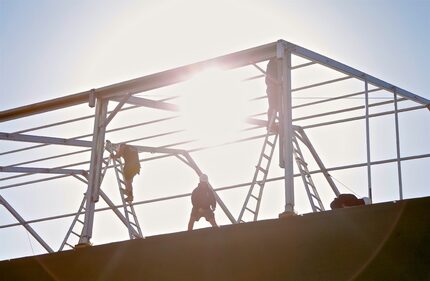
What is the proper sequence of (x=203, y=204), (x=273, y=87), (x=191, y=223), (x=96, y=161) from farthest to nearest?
(x=203, y=204) → (x=191, y=223) → (x=96, y=161) → (x=273, y=87)

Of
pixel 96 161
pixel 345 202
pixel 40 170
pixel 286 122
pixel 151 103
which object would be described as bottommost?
pixel 345 202

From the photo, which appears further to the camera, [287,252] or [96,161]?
[96,161]

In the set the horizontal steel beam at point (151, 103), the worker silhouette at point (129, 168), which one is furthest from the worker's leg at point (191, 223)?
the horizontal steel beam at point (151, 103)

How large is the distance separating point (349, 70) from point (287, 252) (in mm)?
3912

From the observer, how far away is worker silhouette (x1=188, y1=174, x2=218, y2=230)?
14625mm

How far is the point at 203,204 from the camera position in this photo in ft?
48.2

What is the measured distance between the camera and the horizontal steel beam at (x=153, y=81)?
1155 centimetres

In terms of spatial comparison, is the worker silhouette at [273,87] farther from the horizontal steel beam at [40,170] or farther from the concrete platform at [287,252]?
the horizontal steel beam at [40,170]

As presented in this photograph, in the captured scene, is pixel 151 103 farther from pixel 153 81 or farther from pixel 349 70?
pixel 349 70

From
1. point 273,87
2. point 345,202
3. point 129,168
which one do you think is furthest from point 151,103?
point 345,202

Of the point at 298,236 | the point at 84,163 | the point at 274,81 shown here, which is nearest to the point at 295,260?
the point at 298,236

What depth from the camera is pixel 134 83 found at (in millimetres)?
12711

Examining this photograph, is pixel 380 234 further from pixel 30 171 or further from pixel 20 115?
pixel 30 171

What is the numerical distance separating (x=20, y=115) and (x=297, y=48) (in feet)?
18.3
